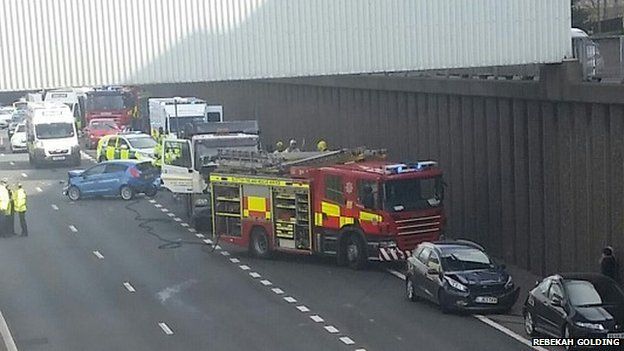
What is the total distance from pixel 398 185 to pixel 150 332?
8.40 m

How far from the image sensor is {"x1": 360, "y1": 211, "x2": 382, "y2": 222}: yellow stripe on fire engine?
31.6 metres

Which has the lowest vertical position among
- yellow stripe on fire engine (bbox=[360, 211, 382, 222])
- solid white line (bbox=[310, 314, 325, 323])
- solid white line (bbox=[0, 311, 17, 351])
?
solid white line (bbox=[310, 314, 325, 323])

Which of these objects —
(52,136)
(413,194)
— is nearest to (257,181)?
(413,194)

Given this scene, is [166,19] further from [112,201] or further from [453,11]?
[112,201]

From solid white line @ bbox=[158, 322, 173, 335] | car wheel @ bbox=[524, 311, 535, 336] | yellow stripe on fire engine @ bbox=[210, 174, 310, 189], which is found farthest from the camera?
yellow stripe on fire engine @ bbox=[210, 174, 310, 189]

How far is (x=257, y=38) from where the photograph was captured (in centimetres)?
2752

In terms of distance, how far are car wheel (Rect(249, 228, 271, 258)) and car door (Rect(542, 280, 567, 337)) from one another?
12.3 metres

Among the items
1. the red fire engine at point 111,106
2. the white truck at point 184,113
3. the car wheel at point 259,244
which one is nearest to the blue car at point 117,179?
the white truck at point 184,113

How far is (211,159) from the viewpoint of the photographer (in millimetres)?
40312

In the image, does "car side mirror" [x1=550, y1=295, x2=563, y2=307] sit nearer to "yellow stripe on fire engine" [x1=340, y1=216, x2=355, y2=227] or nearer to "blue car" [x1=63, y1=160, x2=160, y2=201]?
"yellow stripe on fire engine" [x1=340, y1=216, x2=355, y2=227]

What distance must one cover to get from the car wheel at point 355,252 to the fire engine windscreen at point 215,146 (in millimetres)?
8018

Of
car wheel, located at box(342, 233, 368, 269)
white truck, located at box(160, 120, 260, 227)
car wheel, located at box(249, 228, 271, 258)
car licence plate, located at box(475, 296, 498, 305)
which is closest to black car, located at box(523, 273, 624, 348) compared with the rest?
car licence plate, located at box(475, 296, 498, 305)

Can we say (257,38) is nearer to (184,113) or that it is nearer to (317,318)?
(317,318)

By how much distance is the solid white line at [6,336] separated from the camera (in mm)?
24172
